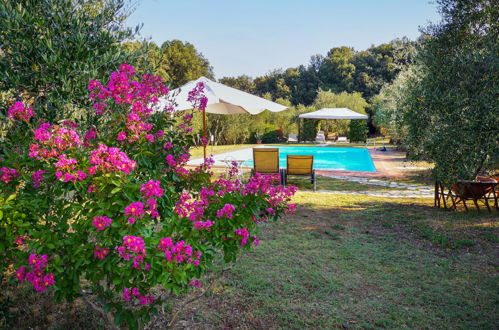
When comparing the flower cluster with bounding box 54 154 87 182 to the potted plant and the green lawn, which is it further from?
the potted plant

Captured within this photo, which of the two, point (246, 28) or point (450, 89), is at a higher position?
point (246, 28)

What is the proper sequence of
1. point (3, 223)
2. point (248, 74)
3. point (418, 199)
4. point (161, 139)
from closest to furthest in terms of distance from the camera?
1. point (3, 223)
2. point (161, 139)
3. point (418, 199)
4. point (248, 74)

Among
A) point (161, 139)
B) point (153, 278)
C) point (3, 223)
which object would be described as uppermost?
point (161, 139)

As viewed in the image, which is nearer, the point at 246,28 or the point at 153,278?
the point at 153,278

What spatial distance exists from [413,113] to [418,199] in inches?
110

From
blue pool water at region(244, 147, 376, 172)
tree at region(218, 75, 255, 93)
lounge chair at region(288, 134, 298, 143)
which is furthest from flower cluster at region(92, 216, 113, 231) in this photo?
tree at region(218, 75, 255, 93)

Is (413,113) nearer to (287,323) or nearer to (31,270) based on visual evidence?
(287,323)

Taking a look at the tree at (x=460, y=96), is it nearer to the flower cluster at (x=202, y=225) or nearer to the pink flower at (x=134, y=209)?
the flower cluster at (x=202, y=225)

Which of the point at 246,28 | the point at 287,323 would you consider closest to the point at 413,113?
the point at 287,323

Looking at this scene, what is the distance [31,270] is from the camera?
190 centimetres

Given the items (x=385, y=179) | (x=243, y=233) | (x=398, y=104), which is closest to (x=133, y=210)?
(x=243, y=233)

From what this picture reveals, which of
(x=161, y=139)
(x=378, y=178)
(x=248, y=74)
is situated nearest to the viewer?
(x=161, y=139)

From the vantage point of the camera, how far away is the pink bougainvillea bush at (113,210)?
1870mm

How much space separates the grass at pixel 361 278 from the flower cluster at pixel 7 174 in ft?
4.63
